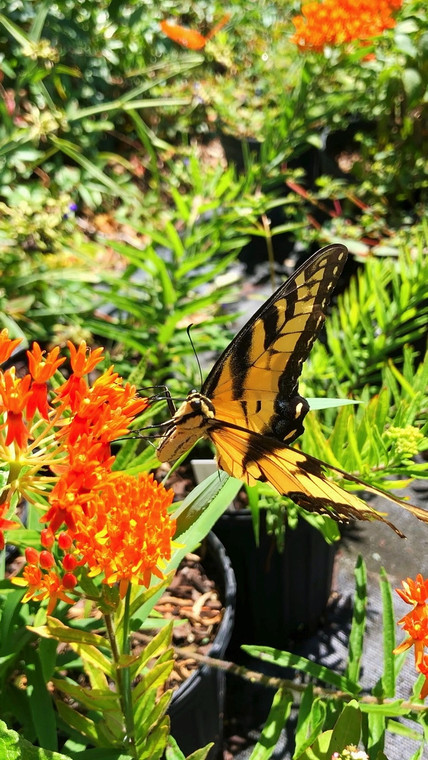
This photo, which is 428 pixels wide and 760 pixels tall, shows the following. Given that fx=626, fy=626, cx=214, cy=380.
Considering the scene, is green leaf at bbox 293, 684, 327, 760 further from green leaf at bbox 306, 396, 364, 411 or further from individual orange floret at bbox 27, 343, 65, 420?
individual orange floret at bbox 27, 343, 65, 420

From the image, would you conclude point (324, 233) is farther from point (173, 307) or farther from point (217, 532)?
point (217, 532)

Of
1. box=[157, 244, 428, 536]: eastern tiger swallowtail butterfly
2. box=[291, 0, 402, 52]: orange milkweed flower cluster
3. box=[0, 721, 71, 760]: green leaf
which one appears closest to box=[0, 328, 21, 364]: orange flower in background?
box=[157, 244, 428, 536]: eastern tiger swallowtail butterfly

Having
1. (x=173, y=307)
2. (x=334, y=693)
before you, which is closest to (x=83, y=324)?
(x=173, y=307)

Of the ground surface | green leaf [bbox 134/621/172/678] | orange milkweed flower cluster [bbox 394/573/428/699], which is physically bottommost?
the ground surface

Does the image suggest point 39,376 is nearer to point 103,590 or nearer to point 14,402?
point 14,402

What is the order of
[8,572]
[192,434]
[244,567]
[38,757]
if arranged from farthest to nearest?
[244,567], [8,572], [192,434], [38,757]

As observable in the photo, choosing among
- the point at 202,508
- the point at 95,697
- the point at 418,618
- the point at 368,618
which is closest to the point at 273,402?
the point at 202,508
